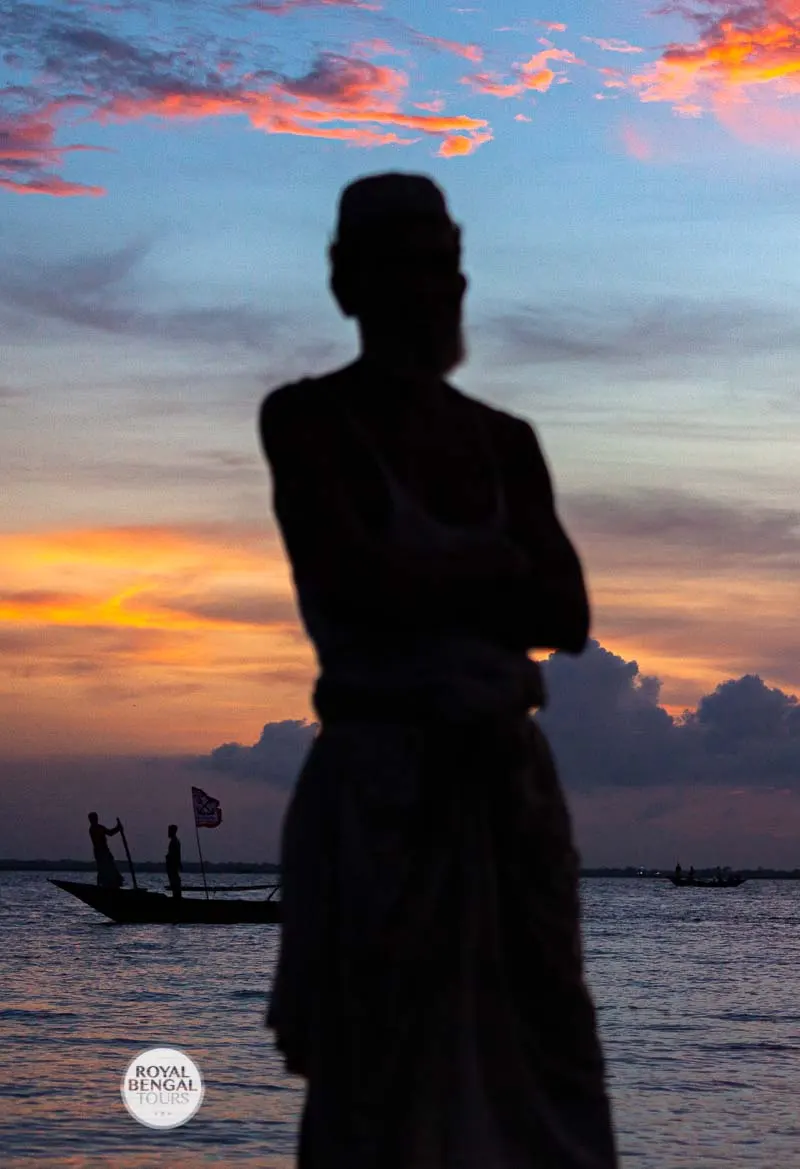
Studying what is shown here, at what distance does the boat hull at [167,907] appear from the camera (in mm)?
48500

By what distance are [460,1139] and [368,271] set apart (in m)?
1.94

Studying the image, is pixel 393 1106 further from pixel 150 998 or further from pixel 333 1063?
pixel 150 998

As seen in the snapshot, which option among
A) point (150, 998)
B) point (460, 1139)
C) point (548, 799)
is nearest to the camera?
point (460, 1139)

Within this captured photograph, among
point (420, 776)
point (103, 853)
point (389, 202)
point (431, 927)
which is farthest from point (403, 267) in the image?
point (103, 853)

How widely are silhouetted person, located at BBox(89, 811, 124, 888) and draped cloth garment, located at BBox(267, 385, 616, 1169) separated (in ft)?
139

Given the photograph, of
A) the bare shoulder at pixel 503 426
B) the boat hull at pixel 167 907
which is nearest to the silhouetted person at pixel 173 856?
the boat hull at pixel 167 907

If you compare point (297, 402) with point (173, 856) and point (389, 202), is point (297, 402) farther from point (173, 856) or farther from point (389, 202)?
point (173, 856)

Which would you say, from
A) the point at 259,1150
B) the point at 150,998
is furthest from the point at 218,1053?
the point at 150,998

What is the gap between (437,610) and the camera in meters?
3.81

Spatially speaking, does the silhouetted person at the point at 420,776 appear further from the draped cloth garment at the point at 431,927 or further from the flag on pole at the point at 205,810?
the flag on pole at the point at 205,810

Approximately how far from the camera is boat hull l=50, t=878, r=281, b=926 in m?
48.5

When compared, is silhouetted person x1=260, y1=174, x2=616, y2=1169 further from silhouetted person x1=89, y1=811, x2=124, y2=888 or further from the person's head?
silhouetted person x1=89, y1=811, x2=124, y2=888

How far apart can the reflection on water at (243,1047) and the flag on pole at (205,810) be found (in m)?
4.02

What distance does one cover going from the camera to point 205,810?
166 ft
